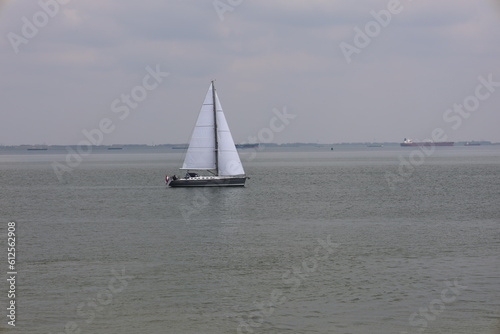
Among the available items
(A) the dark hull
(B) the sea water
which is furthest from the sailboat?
(B) the sea water

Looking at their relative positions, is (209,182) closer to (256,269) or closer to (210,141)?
(210,141)

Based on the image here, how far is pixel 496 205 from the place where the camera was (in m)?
63.5

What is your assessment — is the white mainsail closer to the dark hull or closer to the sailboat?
the sailboat

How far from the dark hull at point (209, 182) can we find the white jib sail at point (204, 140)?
1596 mm

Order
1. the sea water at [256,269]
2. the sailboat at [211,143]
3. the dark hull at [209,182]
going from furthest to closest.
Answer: the dark hull at [209,182], the sailboat at [211,143], the sea water at [256,269]

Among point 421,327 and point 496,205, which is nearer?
point 421,327

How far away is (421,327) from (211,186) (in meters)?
60.0

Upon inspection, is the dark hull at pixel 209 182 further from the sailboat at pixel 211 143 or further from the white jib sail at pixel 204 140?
the white jib sail at pixel 204 140

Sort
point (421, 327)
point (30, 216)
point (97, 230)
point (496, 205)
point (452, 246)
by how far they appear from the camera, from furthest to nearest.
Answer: point (496, 205) → point (30, 216) → point (97, 230) → point (452, 246) → point (421, 327)

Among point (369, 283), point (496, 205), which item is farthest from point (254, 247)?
point (496, 205)

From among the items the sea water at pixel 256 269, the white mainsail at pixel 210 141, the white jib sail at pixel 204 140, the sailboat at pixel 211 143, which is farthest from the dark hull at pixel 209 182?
the sea water at pixel 256 269

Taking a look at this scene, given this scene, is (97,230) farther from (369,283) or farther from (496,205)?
(496,205)

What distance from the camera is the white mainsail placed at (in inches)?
3127

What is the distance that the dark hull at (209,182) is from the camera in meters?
79.6
